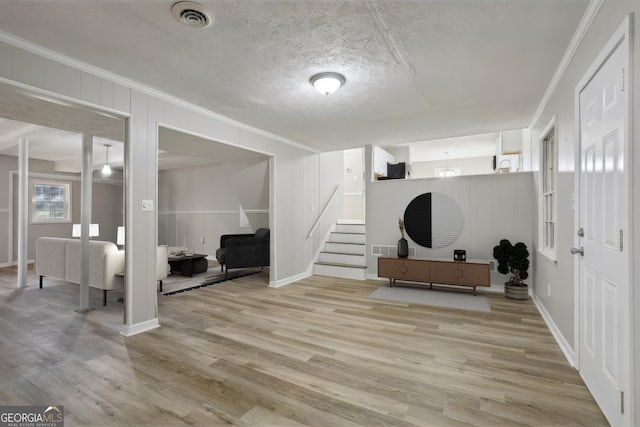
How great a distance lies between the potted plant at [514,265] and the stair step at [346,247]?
2446 mm

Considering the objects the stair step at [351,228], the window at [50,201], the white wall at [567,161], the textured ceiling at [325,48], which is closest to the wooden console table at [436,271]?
Answer: the white wall at [567,161]

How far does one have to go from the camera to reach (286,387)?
79.5 inches

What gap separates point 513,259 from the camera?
4.10 m

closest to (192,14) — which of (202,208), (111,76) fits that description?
(111,76)

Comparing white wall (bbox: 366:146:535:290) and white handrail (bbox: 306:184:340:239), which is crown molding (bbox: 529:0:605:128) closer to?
white wall (bbox: 366:146:535:290)

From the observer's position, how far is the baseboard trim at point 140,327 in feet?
9.48

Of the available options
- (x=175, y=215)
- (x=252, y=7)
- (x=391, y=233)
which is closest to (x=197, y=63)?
(x=252, y=7)

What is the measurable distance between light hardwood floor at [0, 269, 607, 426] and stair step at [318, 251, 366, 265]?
6.41 ft

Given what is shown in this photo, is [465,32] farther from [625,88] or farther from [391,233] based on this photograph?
[391,233]

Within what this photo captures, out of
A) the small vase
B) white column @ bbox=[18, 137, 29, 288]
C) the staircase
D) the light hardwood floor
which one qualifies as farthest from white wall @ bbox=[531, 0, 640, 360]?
white column @ bbox=[18, 137, 29, 288]

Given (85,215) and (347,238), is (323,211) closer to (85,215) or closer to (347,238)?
(347,238)

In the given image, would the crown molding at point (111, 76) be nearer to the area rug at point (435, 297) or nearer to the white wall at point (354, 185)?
the area rug at point (435, 297)

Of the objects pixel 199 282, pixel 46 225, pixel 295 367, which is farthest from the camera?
pixel 46 225

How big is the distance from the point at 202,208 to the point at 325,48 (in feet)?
22.4
